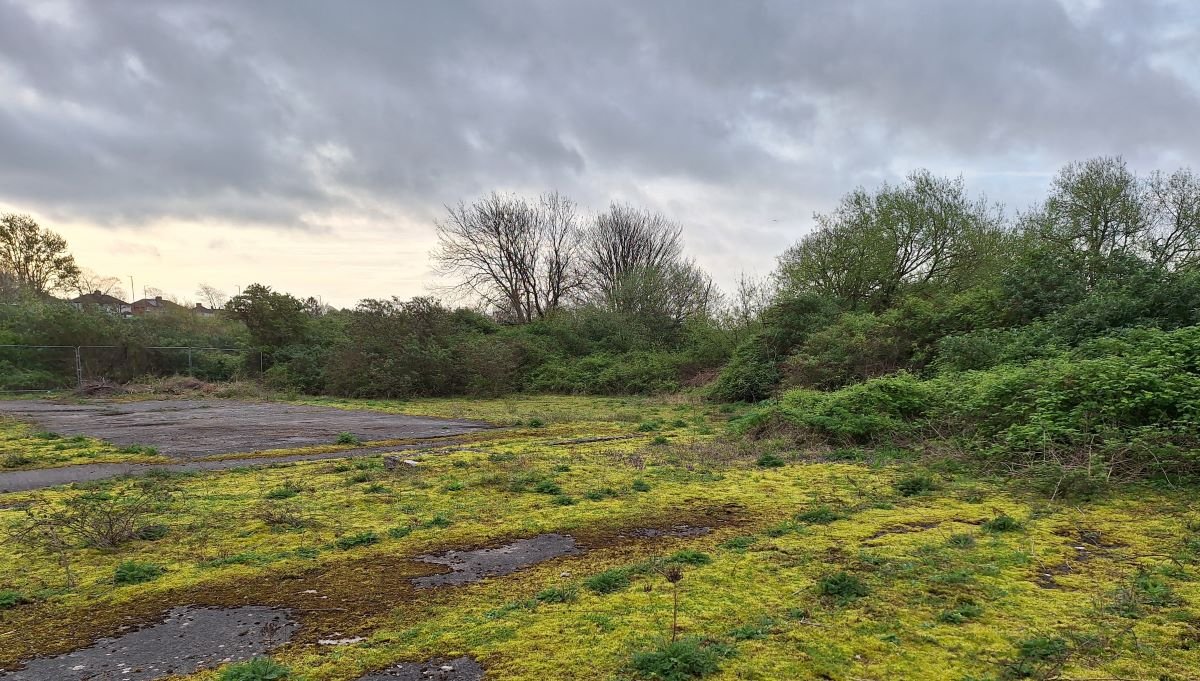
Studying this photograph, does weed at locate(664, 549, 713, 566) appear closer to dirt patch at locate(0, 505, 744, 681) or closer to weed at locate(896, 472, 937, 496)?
dirt patch at locate(0, 505, 744, 681)

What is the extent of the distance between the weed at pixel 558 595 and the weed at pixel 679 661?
0.78m

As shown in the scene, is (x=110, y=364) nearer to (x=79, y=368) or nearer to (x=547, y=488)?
(x=79, y=368)

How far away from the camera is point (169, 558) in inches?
162

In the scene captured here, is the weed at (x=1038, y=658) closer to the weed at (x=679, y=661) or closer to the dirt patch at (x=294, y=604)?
the weed at (x=679, y=661)

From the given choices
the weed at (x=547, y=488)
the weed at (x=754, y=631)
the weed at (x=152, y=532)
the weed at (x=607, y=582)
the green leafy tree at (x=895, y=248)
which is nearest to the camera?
the weed at (x=754, y=631)

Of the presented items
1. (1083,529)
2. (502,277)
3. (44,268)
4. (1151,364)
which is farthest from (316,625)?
(44,268)

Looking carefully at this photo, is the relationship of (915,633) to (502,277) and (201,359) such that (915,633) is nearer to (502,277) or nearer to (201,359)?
(201,359)

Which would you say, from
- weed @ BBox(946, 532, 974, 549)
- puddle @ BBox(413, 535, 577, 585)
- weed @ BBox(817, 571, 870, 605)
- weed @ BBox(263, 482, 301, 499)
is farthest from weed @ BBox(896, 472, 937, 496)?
weed @ BBox(263, 482, 301, 499)

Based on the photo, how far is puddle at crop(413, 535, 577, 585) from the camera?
3.71m

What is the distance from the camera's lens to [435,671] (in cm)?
251

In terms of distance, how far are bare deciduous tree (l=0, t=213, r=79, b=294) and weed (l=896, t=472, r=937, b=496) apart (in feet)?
146

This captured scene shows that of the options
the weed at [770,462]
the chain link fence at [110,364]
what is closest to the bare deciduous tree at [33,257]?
the chain link fence at [110,364]

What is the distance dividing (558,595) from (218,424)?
1293 centimetres

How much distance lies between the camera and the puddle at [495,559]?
3.71 m
